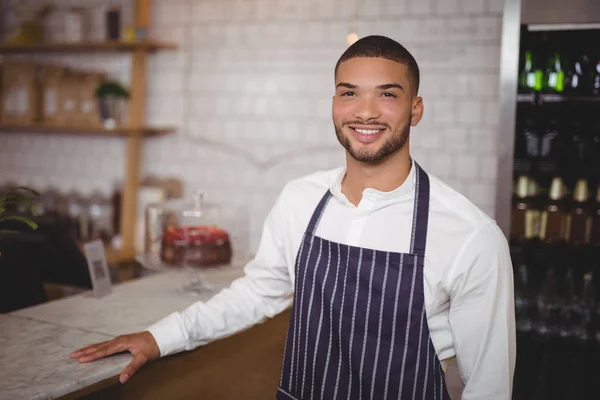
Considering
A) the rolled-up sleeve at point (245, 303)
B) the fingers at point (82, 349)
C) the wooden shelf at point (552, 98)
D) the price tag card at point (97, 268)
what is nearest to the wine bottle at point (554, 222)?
the wooden shelf at point (552, 98)

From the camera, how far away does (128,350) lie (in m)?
1.81

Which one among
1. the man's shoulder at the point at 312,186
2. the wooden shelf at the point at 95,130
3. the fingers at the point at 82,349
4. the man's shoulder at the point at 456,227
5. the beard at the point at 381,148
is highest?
the wooden shelf at the point at 95,130

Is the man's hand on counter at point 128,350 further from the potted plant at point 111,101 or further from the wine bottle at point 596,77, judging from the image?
the potted plant at point 111,101

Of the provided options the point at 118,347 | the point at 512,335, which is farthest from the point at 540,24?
the point at 118,347

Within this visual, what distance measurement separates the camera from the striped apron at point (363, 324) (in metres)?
1.65

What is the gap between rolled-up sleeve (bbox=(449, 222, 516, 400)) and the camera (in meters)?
1.57

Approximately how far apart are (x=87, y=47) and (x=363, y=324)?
331 cm

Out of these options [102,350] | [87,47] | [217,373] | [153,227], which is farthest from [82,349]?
[87,47]

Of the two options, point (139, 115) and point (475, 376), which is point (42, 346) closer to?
point (475, 376)

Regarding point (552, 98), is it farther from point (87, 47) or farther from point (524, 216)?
point (87, 47)

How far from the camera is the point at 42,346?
1841 mm

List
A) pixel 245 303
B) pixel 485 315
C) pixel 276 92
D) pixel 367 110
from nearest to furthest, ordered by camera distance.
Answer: pixel 485 315
pixel 367 110
pixel 245 303
pixel 276 92

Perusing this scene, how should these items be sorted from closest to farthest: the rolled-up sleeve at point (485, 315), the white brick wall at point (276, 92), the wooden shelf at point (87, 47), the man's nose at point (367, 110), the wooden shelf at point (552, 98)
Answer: the rolled-up sleeve at point (485, 315) → the man's nose at point (367, 110) → the wooden shelf at point (552, 98) → the white brick wall at point (276, 92) → the wooden shelf at point (87, 47)

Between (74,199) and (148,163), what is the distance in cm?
59
